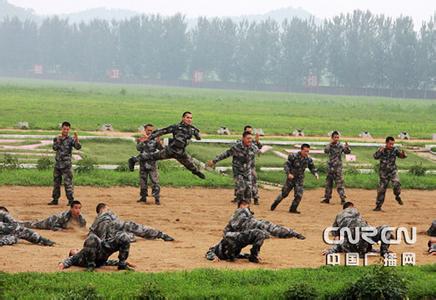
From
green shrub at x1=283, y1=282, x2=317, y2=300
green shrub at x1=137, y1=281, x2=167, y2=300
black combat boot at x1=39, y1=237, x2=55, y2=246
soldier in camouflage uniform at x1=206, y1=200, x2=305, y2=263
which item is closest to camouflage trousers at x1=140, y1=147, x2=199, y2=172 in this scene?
soldier in camouflage uniform at x1=206, y1=200, x2=305, y2=263

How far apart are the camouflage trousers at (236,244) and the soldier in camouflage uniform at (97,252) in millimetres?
2107

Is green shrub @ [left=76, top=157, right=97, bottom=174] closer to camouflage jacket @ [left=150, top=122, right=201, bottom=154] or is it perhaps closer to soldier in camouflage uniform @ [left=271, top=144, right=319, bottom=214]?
soldier in camouflage uniform @ [left=271, top=144, right=319, bottom=214]

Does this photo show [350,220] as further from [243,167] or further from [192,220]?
[243,167]

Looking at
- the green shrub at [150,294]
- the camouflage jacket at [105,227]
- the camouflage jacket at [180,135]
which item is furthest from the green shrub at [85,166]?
the green shrub at [150,294]

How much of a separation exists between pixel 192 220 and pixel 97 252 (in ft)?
23.8

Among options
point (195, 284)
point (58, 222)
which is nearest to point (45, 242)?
point (58, 222)

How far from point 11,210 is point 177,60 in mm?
146683

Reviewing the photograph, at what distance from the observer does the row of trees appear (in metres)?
144

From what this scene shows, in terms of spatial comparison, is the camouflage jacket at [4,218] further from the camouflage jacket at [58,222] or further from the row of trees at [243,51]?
the row of trees at [243,51]

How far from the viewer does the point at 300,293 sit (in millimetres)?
14156

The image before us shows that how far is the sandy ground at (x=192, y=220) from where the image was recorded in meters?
16.8

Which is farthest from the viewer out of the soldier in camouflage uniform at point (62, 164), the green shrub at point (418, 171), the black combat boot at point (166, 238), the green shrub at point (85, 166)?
the green shrub at point (418, 171)

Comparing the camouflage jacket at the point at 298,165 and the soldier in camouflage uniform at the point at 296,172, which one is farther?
the camouflage jacket at the point at 298,165

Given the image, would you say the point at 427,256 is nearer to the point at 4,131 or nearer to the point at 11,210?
the point at 11,210
